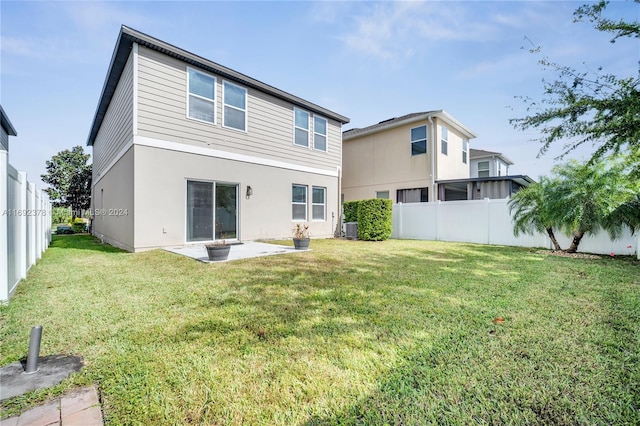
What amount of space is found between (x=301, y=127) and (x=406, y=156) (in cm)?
574

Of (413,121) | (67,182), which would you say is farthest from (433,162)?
(67,182)

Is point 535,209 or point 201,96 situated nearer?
point 535,209

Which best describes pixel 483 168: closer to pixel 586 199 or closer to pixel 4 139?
pixel 586 199

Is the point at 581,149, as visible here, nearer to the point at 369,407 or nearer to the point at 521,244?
the point at 521,244

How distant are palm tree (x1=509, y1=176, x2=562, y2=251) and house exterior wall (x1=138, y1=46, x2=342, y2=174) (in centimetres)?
733

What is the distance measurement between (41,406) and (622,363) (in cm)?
388

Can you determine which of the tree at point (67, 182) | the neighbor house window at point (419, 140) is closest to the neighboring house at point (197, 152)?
the neighbor house window at point (419, 140)

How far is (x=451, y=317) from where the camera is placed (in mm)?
2900

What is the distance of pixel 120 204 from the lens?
28.7 feet

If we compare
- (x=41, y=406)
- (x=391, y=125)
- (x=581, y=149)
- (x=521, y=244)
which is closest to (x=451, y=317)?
(x=41, y=406)

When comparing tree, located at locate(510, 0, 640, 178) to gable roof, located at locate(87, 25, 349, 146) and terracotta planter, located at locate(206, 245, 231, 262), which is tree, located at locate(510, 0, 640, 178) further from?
gable roof, located at locate(87, 25, 349, 146)

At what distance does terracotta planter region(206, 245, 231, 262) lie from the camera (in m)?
5.81

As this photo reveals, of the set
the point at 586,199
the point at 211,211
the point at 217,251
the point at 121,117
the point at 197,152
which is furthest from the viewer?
the point at 121,117

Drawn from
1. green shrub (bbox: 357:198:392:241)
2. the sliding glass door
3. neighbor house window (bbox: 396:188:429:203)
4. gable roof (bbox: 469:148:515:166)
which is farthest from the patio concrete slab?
gable roof (bbox: 469:148:515:166)
